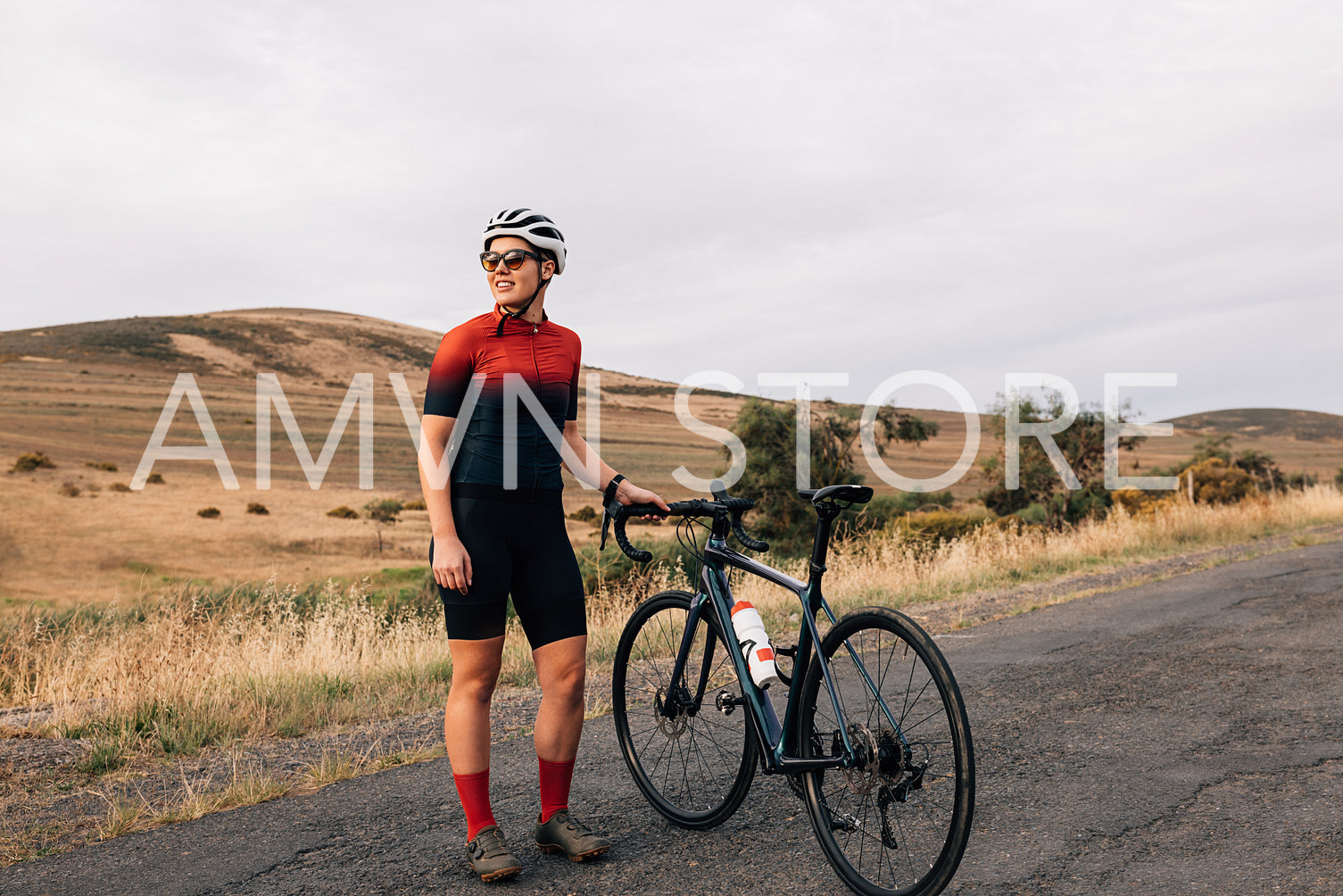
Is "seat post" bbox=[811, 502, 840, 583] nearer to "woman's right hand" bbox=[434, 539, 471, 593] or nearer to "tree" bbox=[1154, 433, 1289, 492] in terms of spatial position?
"woman's right hand" bbox=[434, 539, 471, 593]

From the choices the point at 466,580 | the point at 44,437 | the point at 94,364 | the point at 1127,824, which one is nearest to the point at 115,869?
the point at 466,580

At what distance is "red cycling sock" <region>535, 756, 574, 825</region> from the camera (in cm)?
374

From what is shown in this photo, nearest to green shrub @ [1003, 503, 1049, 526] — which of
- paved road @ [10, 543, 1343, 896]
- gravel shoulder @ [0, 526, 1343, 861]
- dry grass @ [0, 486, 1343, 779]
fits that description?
dry grass @ [0, 486, 1343, 779]

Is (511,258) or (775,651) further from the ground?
(511,258)

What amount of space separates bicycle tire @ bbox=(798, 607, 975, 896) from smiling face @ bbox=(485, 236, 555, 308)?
1.76 m

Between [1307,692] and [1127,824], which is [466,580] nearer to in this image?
[1127,824]

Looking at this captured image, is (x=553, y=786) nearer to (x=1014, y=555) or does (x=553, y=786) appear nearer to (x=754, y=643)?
(x=754, y=643)

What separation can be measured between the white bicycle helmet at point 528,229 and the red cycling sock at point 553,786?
6.78ft

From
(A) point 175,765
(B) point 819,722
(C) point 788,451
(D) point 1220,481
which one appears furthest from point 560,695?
(D) point 1220,481

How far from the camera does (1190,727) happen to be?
16.9 feet

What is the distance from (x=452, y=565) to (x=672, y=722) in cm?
143

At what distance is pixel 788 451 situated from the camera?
23.8 metres

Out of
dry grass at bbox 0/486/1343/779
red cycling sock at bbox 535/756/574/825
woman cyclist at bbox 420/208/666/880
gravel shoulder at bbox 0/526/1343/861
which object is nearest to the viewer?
woman cyclist at bbox 420/208/666/880

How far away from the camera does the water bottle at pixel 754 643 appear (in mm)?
3520
